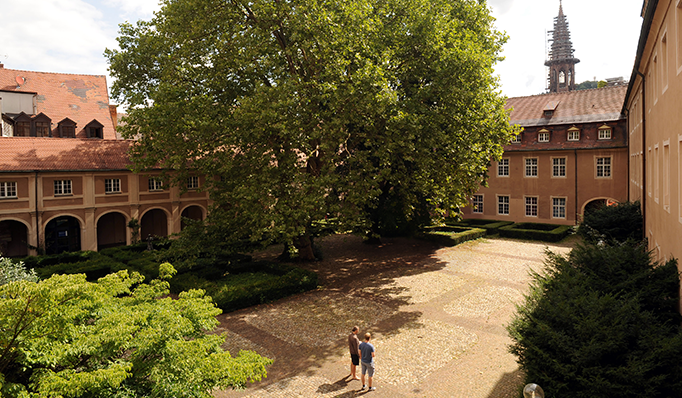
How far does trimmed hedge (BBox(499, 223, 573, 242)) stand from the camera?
98.2 ft

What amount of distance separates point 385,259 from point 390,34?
40.6 ft

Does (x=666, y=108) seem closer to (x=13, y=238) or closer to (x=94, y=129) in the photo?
(x=13, y=238)

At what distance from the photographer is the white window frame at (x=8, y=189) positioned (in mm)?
25359

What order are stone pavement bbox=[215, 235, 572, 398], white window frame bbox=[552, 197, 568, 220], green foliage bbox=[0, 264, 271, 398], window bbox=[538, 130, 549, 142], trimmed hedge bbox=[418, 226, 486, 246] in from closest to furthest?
1. green foliage bbox=[0, 264, 271, 398]
2. stone pavement bbox=[215, 235, 572, 398]
3. trimmed hedge bbox=[418, 226, 486, 246]
4. white window frame bbox=[552, 197, 568, 220]
5. window bbox=[538, 130, 549, 142]

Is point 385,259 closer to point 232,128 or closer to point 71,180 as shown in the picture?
point 232,128

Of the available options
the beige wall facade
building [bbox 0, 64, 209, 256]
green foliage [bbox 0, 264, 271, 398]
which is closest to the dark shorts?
green foliage [bbox 0, 264, 271, 398]

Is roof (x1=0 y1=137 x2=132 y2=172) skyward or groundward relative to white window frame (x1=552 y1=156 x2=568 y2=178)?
skyward

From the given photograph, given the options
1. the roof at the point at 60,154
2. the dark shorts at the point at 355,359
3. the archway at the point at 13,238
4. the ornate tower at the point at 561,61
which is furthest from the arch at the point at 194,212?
the ornate tower at the point at 561,61

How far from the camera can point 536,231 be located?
100 feet

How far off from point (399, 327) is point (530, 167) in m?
27.6

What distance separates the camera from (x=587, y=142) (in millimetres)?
33906

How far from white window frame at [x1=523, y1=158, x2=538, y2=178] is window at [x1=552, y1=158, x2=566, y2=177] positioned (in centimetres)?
141

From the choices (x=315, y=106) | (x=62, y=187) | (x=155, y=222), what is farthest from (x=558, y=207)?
(x=62, y=187)

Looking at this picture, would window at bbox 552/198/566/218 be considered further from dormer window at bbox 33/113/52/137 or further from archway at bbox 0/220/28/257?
dormer window at bbox 33/113/52/137
